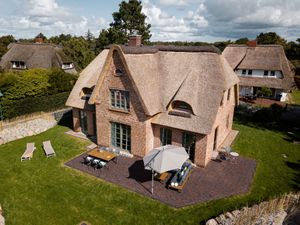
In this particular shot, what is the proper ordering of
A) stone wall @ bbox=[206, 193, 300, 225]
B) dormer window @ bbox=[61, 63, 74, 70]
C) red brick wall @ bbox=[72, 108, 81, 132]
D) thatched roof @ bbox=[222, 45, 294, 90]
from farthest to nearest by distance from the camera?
dormer window @ bbox=[61, 63, 74, 70] → thatched roof @ bbox=[222, 45, 294, 90] → red brick wall @ bbox=[72, 108, 81, 132] → stone wall @ bbox=[206, 193, 300, 225]

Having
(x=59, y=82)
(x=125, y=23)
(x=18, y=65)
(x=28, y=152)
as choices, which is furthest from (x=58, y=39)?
(x=28, y=152)

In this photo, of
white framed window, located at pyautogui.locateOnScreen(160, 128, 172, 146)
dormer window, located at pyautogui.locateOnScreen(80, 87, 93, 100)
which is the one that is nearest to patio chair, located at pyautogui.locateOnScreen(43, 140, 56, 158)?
dormer window, located at pyautogui.locateOnScreen(80, 87, 93, 100)

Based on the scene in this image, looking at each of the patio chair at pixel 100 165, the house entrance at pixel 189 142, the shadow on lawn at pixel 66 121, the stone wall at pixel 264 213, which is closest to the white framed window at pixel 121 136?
the patio chair at pixel 100 165

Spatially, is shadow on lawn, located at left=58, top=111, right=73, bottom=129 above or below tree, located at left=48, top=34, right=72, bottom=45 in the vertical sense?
below

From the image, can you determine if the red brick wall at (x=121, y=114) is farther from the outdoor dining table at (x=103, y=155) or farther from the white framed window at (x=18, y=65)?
the white framed window at (x=18, y=65)

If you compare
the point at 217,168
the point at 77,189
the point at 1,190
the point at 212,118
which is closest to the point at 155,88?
the point at 212,118

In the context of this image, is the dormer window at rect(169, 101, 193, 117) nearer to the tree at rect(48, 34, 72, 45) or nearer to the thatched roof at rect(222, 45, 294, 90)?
the thatched roof at rect(222, 45, 294, 90)

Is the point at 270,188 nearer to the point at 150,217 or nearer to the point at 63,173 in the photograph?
the point at 150,217
